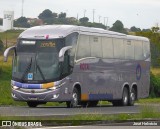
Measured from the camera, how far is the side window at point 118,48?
38562 millimetres

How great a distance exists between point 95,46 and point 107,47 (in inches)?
58.8

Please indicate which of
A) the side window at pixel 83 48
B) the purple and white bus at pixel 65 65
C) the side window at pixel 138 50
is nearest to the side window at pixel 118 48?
the purple and white bus at pixel 65 65

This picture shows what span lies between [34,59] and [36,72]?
23.8 inches

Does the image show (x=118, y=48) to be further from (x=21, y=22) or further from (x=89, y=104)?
(x=21, y=22)

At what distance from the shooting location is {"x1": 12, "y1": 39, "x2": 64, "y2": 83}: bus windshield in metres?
33.0

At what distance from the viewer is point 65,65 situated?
3325cm

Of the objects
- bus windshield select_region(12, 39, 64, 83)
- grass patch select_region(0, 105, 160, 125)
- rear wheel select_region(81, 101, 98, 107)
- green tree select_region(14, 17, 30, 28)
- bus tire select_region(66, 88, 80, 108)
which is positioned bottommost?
rear wheel select_region(81, 101, 98, 107)

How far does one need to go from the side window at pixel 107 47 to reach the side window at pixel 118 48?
0.51 metres

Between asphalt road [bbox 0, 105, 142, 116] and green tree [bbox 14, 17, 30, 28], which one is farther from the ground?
green tree [bbox 14, 17, 30, 28]

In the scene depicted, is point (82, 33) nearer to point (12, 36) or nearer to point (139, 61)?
point (139, 61)

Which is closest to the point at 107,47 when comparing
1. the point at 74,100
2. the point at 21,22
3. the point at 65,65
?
the point at 74,100

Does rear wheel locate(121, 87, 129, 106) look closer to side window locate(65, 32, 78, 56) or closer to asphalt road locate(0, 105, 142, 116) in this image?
side window locate(65, 32, 78, 56)

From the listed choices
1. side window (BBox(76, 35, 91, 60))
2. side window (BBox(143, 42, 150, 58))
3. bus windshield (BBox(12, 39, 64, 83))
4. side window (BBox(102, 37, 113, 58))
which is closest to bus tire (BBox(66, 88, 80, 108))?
bus windshield (BBox(12, 39, 64, 83))

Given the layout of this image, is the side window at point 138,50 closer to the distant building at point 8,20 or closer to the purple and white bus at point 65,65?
the purple and white bus at point 65,65
